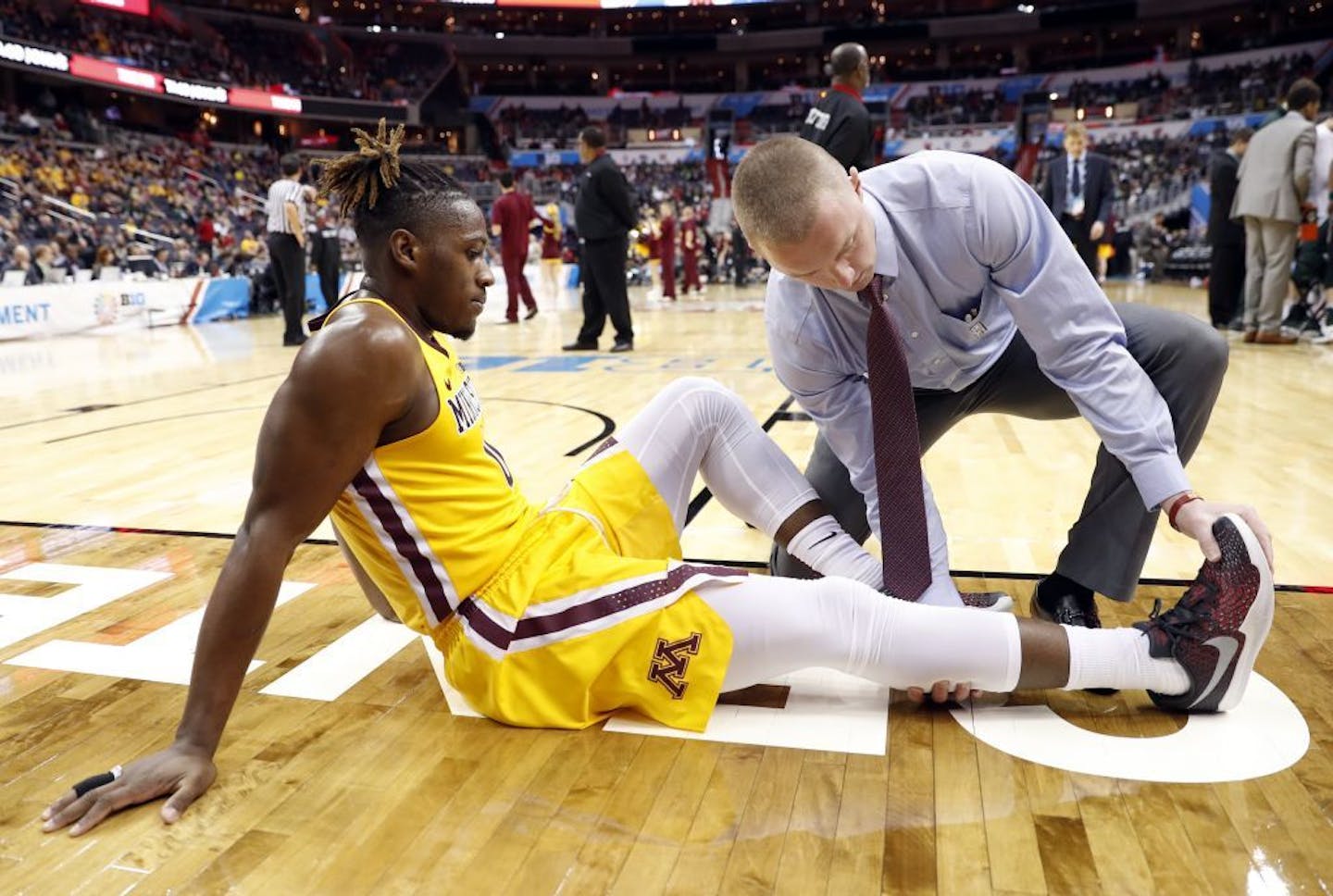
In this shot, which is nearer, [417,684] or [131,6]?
[417,684]

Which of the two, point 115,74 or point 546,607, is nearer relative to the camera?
point 546,607

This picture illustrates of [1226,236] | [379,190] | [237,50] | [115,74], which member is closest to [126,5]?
[115,74]

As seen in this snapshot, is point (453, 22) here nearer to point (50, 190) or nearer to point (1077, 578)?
point (50, 190)

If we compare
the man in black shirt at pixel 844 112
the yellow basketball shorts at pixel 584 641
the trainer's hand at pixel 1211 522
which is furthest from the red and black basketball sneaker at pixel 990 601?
the man in black shirt at pixel 844 112

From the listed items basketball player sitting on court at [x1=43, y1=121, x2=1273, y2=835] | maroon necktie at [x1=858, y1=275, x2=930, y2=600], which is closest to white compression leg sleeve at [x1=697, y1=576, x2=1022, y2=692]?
basketball player sitting on court at [x1=43, y1=121, x2=1273, y2=835]

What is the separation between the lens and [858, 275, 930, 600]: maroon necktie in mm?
1812

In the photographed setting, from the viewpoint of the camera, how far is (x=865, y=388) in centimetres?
207

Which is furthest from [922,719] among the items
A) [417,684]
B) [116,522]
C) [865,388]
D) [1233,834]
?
[116,522]

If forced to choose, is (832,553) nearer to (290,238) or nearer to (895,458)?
(895,458)

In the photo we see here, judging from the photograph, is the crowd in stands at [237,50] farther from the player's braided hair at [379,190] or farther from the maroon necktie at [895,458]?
the maroon necktie at [895,458]

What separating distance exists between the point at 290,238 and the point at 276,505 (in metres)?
7.94

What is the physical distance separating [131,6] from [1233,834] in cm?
2960

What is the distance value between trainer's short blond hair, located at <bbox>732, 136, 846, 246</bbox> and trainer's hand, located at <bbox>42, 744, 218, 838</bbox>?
1.19 meters

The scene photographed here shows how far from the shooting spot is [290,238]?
28.3 feet
